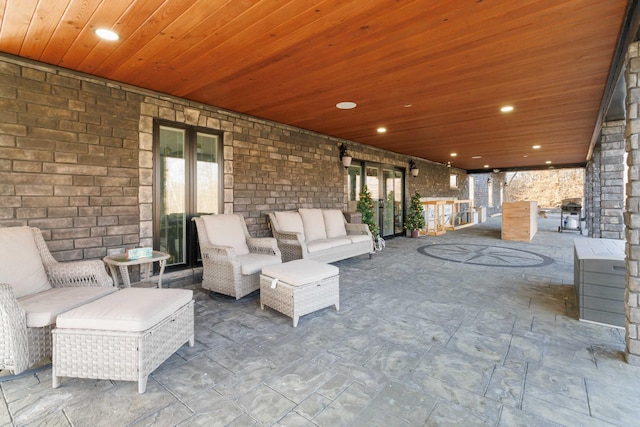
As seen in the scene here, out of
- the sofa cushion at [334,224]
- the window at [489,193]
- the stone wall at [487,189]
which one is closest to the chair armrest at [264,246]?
the sofa cushion at [334,224]

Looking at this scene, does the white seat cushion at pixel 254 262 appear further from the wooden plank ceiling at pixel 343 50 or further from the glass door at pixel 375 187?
the glass door at pixel 375 187

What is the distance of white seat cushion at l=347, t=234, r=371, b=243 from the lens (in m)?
5.15

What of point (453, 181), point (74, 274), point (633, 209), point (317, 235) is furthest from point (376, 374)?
point (453, 181)

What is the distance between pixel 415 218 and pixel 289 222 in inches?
205

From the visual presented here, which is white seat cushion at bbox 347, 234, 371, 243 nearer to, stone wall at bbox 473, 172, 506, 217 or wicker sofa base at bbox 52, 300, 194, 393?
wicker sofa base at bbox 52, 300, 194, 393

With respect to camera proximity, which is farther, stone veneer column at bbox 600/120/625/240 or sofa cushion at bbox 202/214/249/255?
stone veneer column at bbox 600/120/625/240

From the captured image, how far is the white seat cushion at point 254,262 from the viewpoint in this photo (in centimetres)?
329

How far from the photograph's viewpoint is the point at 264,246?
386 centimetres

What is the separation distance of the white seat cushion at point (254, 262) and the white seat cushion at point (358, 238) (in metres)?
1.83

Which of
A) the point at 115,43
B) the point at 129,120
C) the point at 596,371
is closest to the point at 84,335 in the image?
the point at 115,43

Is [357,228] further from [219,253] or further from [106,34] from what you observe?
[106,34]

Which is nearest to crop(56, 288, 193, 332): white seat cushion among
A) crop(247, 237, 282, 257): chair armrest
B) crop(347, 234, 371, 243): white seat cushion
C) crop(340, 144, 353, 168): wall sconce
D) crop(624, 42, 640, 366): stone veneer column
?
crop(247, 237, 282, 257): chair armrest

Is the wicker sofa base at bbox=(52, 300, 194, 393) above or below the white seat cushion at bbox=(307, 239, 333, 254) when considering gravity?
below

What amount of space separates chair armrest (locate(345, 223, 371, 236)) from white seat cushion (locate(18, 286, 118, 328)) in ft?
13.0
